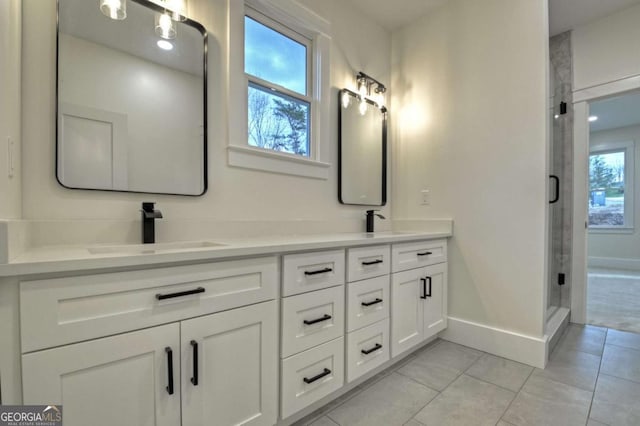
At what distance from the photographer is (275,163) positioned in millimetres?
1914

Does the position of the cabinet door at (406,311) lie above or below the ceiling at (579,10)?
below

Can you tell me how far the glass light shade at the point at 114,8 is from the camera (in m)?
1.30

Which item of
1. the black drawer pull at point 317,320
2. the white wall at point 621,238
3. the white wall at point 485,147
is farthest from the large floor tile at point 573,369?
the white wall at point 621,238

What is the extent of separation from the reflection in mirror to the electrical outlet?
0.32 metres

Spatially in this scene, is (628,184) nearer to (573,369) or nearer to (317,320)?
(573,369)

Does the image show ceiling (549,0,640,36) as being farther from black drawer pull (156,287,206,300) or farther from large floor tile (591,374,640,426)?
black drawer pull (156,287,206,300)

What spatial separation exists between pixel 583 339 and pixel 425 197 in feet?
5.39

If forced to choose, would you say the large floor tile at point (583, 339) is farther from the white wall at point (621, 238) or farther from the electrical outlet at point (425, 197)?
the white wall at point (621, 238)

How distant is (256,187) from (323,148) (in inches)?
25.6

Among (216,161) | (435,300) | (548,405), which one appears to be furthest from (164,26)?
(548,405)

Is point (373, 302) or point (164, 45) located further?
point (373, 302)

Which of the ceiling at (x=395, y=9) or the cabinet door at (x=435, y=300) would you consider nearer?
the cabinet door at (x=435, y=300)

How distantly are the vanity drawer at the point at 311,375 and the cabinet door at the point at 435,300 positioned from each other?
0.88 m

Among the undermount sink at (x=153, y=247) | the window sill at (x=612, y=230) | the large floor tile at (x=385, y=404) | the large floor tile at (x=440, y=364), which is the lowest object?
the large floor tile at (x=440, y=364)
